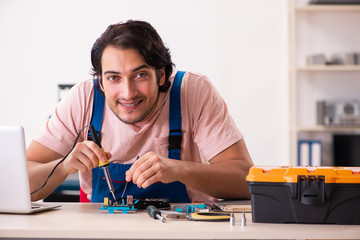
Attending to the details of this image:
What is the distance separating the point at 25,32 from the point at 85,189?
2436 millimetres

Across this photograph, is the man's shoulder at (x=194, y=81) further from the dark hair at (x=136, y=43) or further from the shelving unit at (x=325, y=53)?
the shelving unit at (x=325, y=53)

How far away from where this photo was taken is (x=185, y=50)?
388cm

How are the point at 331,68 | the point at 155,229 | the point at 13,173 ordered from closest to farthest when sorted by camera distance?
the point at 155,229 < the point at 13,173 < the point at 331,68

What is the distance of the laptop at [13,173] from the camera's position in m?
1.30

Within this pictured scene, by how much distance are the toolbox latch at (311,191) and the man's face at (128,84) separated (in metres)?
0.74

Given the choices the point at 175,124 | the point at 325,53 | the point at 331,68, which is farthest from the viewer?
the point at 325,53

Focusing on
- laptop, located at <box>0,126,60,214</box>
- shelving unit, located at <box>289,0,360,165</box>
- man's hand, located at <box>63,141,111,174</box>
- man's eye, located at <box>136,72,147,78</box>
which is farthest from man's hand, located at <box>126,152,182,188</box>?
shelving unit, located at <box>289,0,360,165</box>

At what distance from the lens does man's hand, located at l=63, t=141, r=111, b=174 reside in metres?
1.45

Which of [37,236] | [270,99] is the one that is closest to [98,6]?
[270,99]

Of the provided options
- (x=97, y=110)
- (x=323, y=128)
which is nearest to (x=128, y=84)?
(x=97, y=110)

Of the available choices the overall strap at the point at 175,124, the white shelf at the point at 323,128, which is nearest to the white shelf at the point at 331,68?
the white shelf at the point at 323,128

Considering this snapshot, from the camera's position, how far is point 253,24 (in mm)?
3857

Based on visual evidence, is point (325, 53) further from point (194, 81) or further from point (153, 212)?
point (153, 212)

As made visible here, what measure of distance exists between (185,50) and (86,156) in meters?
2.50
